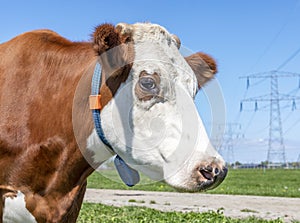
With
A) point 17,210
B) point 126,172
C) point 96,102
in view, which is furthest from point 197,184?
point 17,210

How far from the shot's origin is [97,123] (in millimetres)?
3754

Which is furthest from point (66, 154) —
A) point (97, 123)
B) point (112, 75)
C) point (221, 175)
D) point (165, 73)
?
point (221, 175)

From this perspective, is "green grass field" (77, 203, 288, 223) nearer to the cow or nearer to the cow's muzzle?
the cow

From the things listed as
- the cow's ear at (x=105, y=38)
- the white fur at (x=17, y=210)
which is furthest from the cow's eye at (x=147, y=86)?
the white fur at (x=17, y=210)

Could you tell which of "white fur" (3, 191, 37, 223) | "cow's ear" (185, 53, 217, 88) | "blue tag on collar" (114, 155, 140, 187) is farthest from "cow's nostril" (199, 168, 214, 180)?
"white fur" (3, 191, 37, 223)

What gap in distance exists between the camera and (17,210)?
4.02 m

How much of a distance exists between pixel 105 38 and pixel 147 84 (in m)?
0.42

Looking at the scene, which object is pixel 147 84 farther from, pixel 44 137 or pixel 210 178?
pixel 44 137

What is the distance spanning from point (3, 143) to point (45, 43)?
92 centimetres

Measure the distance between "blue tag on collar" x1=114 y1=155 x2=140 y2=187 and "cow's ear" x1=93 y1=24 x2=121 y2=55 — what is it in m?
0.86

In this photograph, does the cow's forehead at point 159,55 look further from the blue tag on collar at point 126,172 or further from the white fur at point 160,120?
the blue tag on collar at point 126,172

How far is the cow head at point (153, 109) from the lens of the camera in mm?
3207

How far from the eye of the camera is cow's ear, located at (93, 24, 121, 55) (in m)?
3.49

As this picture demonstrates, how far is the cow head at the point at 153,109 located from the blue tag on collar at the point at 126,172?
0.20 metres
